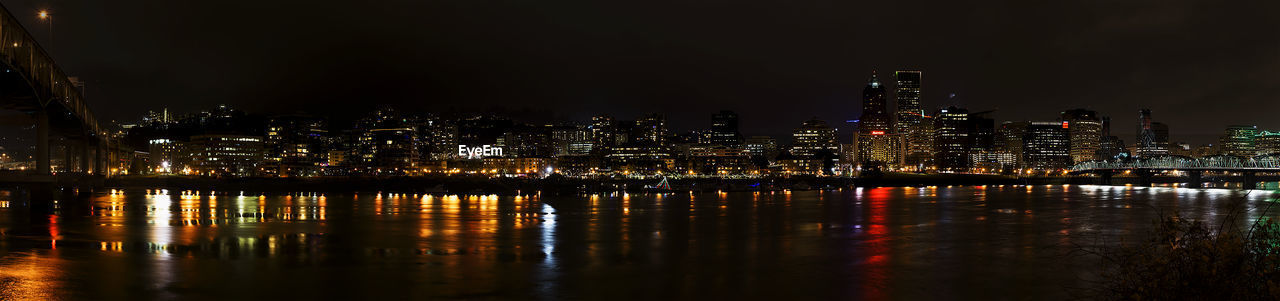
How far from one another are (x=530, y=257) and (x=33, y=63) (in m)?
23.6

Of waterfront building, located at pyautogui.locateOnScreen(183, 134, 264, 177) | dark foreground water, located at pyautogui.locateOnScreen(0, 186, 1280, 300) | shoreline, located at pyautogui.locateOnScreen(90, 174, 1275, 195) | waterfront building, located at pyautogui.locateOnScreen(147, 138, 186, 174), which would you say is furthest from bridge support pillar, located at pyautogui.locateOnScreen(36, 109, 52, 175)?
waterfront building, located at pyautogui.locateOnScreen(147, 138, 186, 174)

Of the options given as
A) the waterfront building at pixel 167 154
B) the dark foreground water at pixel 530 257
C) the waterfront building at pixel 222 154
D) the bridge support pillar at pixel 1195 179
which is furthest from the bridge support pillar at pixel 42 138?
the waterfront building at pixel 167 154

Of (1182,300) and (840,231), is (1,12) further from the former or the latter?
(1182,300)

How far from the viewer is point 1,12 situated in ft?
92.0

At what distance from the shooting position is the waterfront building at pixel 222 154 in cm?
18850

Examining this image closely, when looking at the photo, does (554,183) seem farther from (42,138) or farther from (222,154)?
(222,154)

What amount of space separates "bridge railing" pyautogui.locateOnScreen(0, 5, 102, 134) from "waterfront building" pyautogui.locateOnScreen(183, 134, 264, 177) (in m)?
152

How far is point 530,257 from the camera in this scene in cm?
2423

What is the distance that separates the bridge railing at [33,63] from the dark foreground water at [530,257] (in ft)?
17.9

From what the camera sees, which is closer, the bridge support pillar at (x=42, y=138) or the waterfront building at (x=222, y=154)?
the bridge support pillar at (x=42, y=138)

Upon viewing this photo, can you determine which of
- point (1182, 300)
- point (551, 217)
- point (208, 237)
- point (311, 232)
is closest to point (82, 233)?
point (208, 237)

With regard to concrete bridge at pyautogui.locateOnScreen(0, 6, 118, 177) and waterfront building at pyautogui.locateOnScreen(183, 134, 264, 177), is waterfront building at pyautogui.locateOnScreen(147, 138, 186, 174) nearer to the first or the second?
waterfront building at pyautogui.locateOnScreen(183, 134, 264, 177)

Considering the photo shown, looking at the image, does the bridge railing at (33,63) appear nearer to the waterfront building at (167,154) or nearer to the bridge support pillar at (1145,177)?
the bridge support pillar at (1145,177)

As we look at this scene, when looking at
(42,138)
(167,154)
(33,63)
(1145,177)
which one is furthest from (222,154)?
(1145,177)
